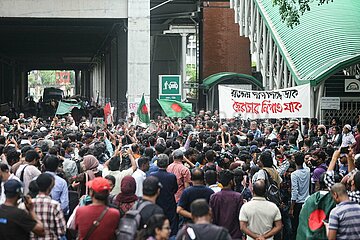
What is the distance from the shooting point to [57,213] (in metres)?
7.78

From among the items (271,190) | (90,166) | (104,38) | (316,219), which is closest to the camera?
(316,219)

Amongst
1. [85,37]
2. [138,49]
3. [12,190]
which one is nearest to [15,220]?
[12,190]

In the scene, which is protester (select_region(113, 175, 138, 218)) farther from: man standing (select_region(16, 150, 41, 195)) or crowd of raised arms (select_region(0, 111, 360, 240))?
man standing (select_region(16, 150, 41, 195))

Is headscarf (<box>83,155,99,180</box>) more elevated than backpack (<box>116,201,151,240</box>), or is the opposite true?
headscarf (<box>83,155,99,180</box>)

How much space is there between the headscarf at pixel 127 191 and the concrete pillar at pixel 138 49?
922 inches

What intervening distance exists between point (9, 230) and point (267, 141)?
344 inches

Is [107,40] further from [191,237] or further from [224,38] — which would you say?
[191,237]

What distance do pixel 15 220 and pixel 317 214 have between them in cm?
351

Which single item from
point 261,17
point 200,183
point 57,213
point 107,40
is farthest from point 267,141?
point 107,40

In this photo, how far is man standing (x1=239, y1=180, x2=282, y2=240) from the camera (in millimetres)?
8500

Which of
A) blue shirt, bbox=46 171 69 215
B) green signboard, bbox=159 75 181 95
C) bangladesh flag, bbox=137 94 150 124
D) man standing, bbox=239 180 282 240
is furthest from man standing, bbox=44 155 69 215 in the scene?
green signboard, bbox=159 75 181 95

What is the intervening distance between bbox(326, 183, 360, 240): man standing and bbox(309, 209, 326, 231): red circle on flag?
0.72m

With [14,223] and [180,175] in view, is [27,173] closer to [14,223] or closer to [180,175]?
[180,175]

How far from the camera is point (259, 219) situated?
851 cm
